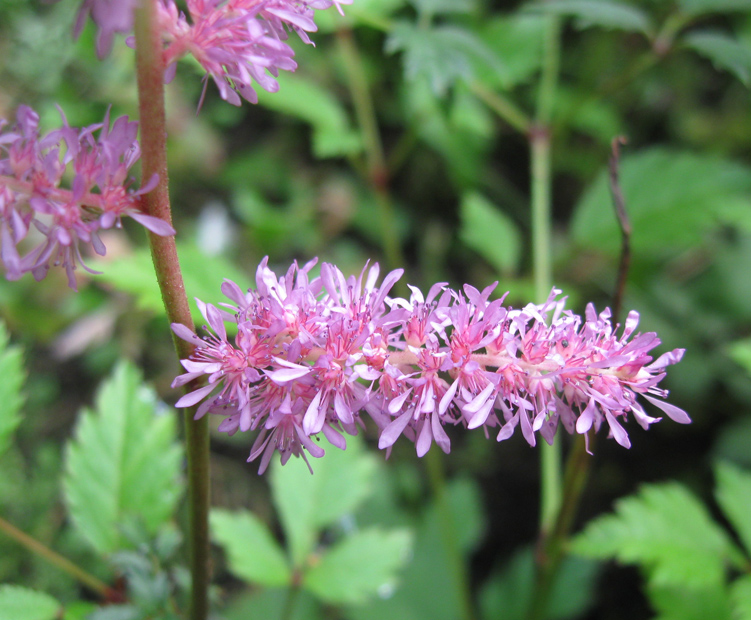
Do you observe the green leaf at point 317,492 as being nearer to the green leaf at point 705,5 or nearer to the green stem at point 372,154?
the green stem at point 372,154

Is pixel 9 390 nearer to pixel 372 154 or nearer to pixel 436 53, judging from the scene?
pixel 436 53

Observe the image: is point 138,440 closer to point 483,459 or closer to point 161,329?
point 161,329

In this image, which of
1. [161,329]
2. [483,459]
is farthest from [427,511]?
[161,329]

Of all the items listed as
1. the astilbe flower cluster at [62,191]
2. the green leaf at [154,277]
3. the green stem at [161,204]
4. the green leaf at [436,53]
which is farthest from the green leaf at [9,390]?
the green leaf at [436,53]

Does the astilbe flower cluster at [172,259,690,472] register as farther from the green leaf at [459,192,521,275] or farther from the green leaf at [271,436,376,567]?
the green leaf at [459,192,521,275]

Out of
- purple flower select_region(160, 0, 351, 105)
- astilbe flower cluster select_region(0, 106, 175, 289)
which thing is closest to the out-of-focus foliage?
astilbe flower cluster select_region(0, 106, 175, 289)

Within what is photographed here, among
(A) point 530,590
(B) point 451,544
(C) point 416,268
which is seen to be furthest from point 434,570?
(C) point 416,268

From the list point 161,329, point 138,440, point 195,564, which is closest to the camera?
point 195,564
